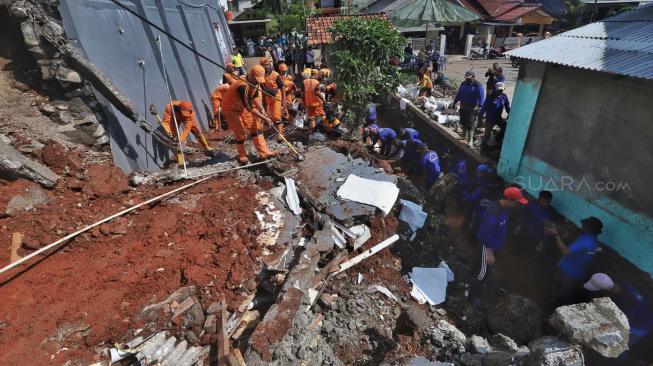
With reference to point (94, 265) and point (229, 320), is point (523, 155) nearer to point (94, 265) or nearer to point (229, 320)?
point (229, 320)

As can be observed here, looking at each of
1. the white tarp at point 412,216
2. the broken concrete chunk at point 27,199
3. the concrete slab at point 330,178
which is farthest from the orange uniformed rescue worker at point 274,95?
the broken concrete chunk at point 27,199

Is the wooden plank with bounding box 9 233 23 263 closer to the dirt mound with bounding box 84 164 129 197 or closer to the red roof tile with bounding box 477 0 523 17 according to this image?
the dirt mound with bounding box 84 164 129 197

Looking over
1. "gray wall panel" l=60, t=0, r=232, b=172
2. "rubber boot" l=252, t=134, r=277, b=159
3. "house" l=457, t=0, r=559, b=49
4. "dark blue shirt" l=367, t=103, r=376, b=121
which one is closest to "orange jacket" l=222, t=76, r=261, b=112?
"rubber boot" l=252, t=134, r=277, b=159

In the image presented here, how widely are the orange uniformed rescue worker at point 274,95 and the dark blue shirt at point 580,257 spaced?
5.37m

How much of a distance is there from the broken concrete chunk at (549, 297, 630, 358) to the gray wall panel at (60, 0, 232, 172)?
580 cm

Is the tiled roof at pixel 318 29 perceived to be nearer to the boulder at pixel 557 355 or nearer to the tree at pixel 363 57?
the tree at pixel 363 57

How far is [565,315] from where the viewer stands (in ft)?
10.0

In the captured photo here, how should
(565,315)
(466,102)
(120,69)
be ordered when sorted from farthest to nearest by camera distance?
1. (466,102)
2. (120,69)
3. (565,315)

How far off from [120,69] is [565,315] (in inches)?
273

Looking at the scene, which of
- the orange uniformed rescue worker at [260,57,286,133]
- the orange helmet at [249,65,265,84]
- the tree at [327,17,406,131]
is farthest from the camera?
the orange uniformed rescue worker at [260,57,286,133]

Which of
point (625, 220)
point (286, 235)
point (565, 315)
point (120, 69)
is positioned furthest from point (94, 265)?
point (625, 220)

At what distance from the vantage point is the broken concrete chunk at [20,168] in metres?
4.05

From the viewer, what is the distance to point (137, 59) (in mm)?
6539

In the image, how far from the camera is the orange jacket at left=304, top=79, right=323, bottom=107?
7.57 meters
